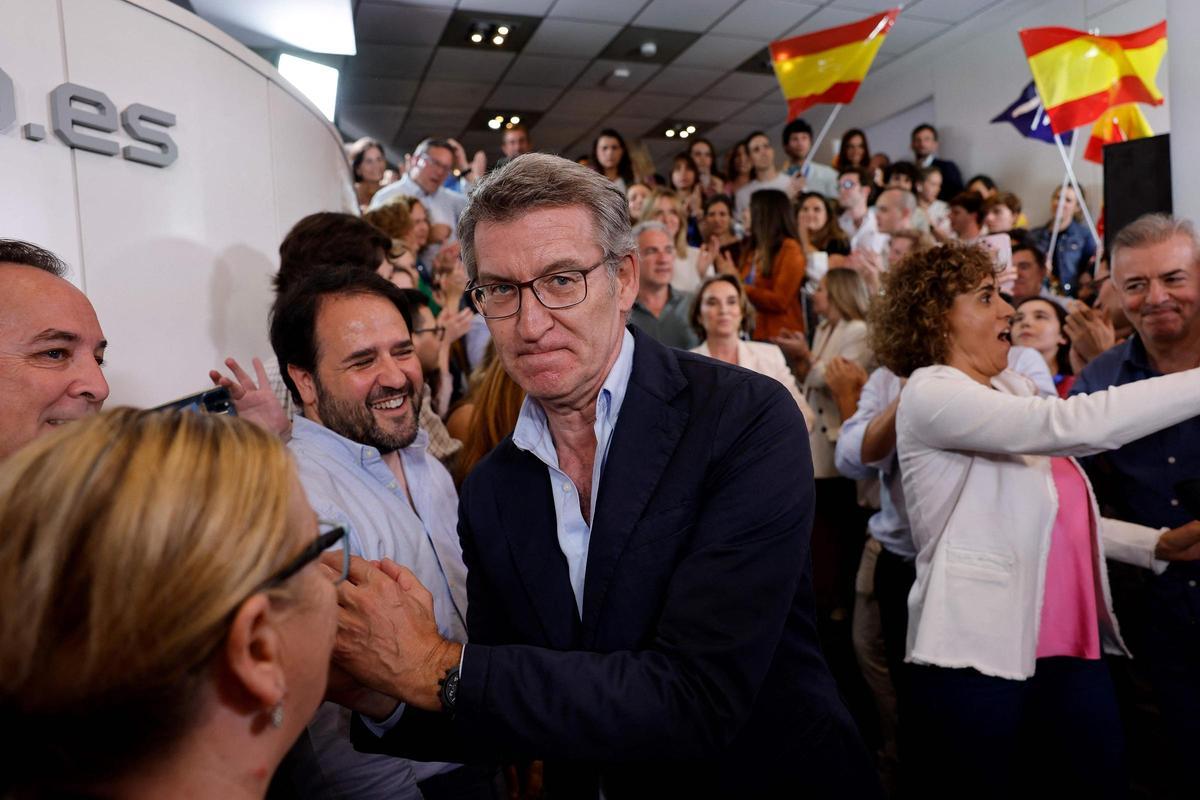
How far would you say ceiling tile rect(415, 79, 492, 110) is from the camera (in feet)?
30.6

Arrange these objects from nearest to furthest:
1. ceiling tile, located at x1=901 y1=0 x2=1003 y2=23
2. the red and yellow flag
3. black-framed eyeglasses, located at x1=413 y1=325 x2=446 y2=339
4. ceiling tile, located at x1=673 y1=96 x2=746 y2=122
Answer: black-framed eyeglasses, located at x1=413 y1=325 x2=446 y2=339 < the red and yellow flag < ceiling tile, located at x1=901 y1=0 x2=1003 y2=23 < ceiling tile, located at x1=673 y1=96 x2=746 y2=122

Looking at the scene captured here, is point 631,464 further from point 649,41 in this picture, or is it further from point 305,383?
point 649,41

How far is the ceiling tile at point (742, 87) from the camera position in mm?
9604

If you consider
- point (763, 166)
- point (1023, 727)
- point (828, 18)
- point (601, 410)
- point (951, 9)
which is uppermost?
point (951, 9)

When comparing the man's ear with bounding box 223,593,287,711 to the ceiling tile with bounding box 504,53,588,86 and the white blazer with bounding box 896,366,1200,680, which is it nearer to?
the white blazer with bounding box 896,366,1200,680

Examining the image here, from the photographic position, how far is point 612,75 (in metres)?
9.27

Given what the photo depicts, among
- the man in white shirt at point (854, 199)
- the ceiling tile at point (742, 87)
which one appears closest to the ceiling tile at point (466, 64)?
the ceiling tile at point (742, 87)

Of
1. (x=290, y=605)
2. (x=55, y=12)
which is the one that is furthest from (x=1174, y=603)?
(x=55, y=12)

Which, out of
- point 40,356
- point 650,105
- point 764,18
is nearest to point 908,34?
point 764,18

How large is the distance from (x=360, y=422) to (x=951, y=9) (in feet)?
28.1

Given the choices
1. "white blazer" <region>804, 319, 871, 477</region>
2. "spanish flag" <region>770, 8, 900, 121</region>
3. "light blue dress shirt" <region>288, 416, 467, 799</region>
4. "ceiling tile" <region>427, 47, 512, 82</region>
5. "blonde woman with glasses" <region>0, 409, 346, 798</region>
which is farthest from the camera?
"ceiling tile" <region>427, 47, 512, 82</region>

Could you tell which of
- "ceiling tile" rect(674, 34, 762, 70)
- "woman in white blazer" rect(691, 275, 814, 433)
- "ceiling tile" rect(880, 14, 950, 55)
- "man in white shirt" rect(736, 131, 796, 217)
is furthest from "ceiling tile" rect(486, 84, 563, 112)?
"woman in white blazer" rect(691, 275, 814, 433)

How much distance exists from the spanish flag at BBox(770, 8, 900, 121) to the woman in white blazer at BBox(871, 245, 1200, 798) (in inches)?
176

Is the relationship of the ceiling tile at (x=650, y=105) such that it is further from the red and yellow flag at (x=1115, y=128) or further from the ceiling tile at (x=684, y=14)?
the red and yellow flag at (x=1115, y=128)
